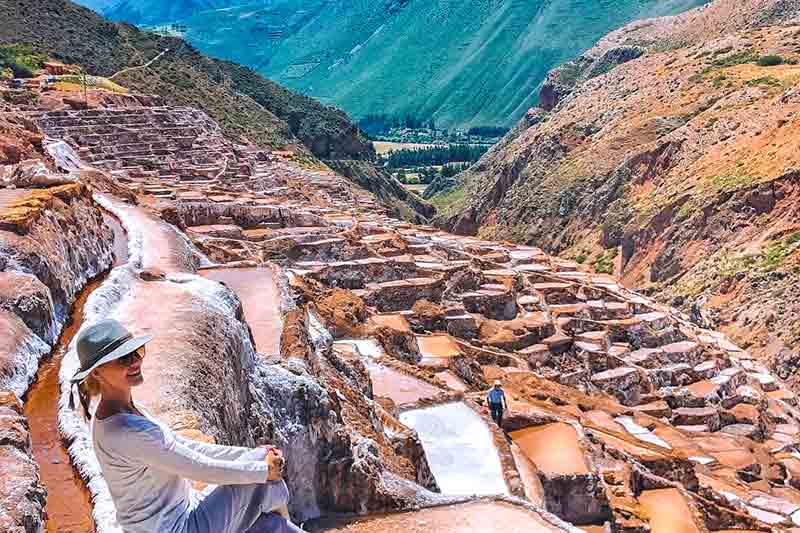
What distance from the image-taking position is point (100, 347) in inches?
186

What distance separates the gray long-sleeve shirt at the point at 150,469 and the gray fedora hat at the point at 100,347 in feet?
1.02

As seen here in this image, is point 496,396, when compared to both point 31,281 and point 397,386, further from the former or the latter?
point 31,281

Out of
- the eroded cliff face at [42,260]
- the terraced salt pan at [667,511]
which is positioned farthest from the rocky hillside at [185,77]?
the terraced salt pan at [667,511]

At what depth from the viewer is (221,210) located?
1061 inches

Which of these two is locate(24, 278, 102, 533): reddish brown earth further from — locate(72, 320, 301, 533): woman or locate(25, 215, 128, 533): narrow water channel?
locate(72, 320, 301, 533): woman

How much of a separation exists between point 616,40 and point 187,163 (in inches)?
3533

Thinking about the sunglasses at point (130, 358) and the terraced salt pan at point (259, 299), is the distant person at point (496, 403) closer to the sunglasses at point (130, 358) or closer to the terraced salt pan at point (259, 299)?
→ the terraced salt pan at point (259, 299)

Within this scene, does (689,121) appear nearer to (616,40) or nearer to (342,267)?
(342,267)

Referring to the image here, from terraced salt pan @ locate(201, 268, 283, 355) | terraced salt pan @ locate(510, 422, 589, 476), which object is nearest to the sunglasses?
terraced salt pan @ locate(201, 268, 283, 355)

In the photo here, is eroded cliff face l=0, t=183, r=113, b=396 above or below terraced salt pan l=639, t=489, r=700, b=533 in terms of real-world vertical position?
above

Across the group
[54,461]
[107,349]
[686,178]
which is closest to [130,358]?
[107,349]

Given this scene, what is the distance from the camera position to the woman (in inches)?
187

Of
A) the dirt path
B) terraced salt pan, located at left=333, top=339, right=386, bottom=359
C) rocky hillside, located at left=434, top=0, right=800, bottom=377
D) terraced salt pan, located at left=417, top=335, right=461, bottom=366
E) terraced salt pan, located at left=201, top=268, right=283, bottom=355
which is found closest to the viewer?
the dirt path

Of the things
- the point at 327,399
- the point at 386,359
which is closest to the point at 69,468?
the point at 327,399
